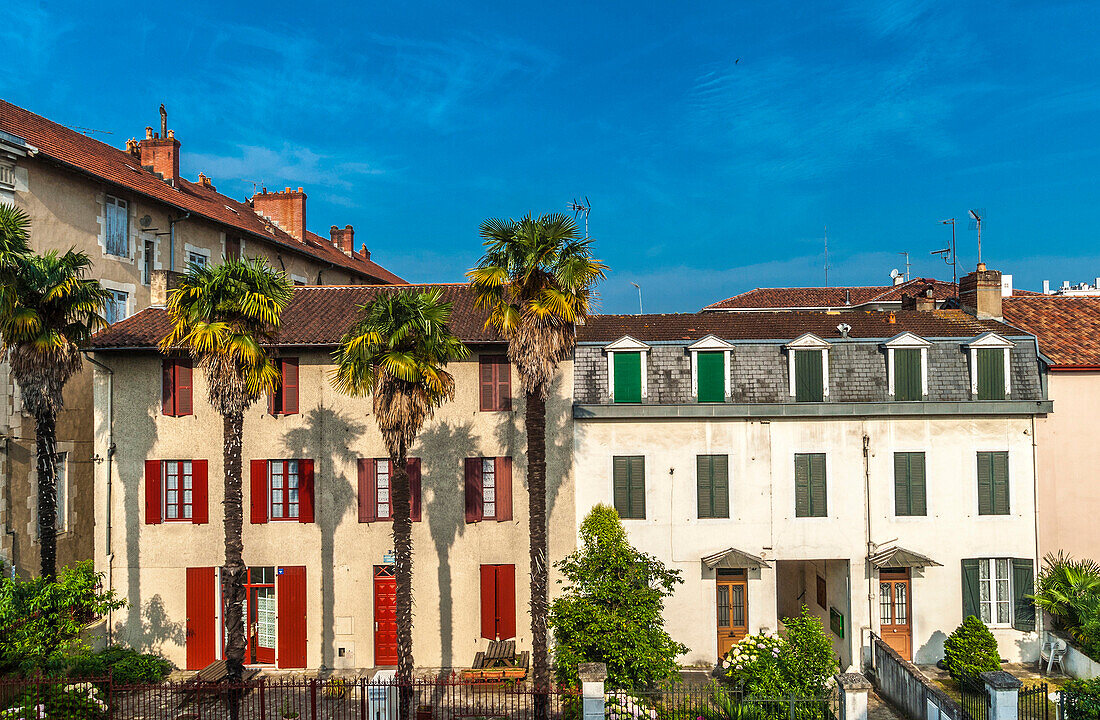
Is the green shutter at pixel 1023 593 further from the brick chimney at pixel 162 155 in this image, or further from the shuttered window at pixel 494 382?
the brick chimney at pixel 162 155

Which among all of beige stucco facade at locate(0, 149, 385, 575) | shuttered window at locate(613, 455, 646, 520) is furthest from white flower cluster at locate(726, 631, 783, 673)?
beige stucco facade at locate(0, 149, 385, 575)

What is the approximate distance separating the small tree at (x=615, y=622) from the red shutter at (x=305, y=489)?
7548 mm

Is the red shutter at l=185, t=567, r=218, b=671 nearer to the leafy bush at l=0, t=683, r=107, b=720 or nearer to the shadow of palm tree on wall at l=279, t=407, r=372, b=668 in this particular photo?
the shadow of palm tree on wall at l=279, t=407, r=372, b=668

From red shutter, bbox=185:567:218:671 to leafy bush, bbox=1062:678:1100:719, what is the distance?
1984cm

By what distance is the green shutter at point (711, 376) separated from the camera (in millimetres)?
18844

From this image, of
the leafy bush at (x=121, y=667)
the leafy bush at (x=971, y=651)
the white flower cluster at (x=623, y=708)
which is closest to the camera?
the white flower cluster at (x=623, y=708)

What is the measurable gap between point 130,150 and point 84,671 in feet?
67.5

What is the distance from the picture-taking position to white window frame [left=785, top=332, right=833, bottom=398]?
61.3 feet

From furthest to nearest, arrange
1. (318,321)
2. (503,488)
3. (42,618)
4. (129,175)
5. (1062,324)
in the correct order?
(129,175)
(1062,324)
(318,321)
(503,488)
(42,618)

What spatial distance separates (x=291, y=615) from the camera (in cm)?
1888

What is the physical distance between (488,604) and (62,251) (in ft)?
53.4

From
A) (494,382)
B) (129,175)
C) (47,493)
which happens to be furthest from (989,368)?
(129,175)

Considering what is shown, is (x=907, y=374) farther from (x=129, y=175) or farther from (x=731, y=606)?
(x=129, y=175)

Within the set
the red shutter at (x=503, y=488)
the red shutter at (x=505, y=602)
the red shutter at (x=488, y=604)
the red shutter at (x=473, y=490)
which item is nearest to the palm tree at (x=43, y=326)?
the red shutter at (x=473, y=490)
